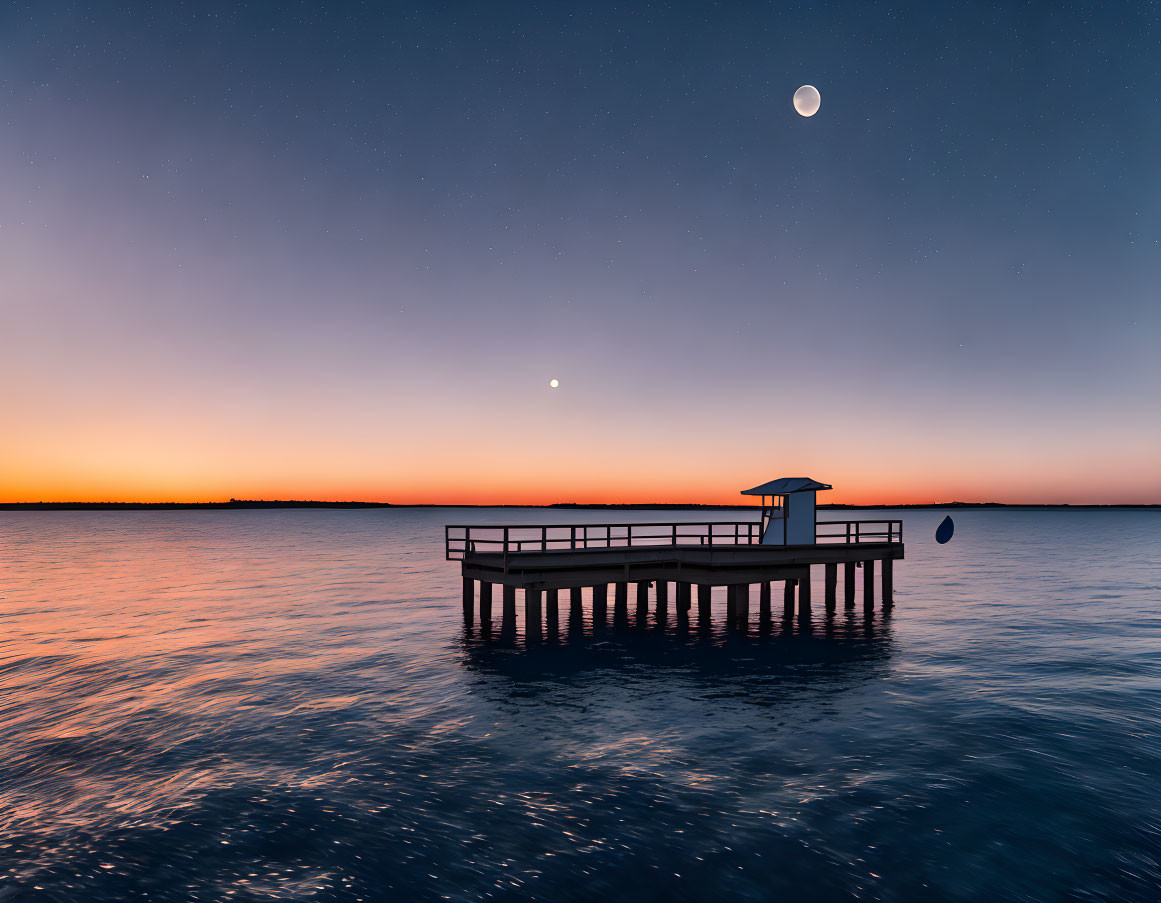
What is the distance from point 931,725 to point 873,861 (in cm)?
704

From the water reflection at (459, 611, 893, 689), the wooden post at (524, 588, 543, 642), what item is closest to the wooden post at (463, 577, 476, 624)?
the water reflection at (459, 611, 893, 689)

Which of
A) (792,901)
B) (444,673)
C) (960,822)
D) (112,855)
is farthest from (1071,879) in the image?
(444,673)

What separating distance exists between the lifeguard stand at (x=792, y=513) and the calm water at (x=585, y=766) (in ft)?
12.0

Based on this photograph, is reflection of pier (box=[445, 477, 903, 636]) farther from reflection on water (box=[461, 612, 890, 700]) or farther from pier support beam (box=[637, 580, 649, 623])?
reflection on water (box=[461, 612, 890, 700])

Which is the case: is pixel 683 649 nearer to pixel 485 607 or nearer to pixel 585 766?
pixel 485 607

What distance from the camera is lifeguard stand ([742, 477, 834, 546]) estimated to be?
28.3 metres

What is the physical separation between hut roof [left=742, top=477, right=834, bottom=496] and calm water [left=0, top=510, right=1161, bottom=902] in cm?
544

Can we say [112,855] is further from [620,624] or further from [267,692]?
[620,624]

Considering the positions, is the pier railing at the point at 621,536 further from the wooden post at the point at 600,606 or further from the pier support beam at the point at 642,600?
the wooden post at the point at 600,606

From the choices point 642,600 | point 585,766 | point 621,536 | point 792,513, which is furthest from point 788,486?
point 585,766

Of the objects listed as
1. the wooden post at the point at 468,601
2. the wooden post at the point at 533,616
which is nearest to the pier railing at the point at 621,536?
the wooden post at the point at 468,601

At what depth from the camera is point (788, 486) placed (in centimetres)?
2833

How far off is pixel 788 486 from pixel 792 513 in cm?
108

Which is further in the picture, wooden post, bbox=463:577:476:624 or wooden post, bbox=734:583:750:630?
wooden post, bbox=463:577:476:624
